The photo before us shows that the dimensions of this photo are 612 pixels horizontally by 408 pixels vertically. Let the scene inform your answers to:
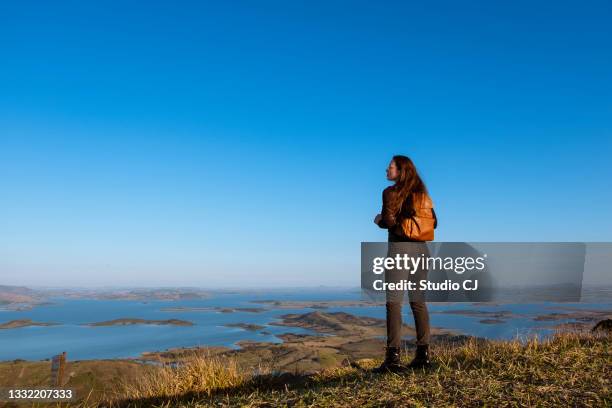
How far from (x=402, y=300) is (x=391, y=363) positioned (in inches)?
25.6

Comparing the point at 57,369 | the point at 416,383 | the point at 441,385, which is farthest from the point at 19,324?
the point at 441,385

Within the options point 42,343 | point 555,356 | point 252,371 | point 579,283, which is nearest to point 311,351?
point 579,283

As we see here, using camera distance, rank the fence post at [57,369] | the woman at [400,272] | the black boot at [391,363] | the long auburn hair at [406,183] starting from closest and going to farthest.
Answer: the black boot at [391,363]
the woman at [400,272]
the long auburn hair at [406,183]
the fence post at [57,369]

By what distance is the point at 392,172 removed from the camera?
16.5ft

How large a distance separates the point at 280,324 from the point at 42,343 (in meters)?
31.0

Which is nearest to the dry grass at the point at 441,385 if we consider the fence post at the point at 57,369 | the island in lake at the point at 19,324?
the fence post at the point at 57,369

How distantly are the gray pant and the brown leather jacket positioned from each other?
0.31 ft

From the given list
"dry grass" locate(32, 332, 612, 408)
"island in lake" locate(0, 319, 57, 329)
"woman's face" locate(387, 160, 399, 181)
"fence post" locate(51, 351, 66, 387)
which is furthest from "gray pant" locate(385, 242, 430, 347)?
"island in lake" locate(0, 319, 57, 329)

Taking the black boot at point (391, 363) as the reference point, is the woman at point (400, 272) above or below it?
above

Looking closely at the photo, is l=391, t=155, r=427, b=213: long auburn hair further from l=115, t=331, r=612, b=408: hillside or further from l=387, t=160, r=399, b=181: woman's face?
l=115, t=331, r=612, b=408: hillside

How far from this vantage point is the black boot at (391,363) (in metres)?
4.46

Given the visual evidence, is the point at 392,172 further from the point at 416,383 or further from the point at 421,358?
the point at 416,383

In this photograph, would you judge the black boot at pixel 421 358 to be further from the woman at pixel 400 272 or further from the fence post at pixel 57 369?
the fence post at pixel 57 369

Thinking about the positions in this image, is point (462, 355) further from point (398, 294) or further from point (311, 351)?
point (311, 351)
